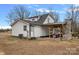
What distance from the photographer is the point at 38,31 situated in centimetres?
1091

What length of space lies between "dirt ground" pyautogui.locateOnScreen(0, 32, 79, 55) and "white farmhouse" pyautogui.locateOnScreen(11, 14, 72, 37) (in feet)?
0.32

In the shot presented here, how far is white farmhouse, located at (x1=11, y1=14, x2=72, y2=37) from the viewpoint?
10.9 metres

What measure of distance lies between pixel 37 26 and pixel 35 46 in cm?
27

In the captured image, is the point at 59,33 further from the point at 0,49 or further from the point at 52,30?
the point at 0,49

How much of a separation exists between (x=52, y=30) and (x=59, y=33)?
10 centimetres

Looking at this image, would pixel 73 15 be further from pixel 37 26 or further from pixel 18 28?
pixel 18 28

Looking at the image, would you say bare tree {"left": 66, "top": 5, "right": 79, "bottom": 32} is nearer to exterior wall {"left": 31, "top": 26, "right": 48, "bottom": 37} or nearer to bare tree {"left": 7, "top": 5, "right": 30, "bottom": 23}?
exterior wall {"left": 31, "top": 26, "right": 48, "bottom": 37}

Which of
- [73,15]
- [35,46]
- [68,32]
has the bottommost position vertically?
[35,46]

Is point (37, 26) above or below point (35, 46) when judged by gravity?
above

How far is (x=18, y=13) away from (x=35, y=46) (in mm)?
501

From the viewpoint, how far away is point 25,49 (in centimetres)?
1088

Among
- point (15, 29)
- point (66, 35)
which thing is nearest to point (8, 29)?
point (15, 29)

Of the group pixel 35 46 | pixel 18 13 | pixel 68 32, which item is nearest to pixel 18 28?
pixel 18 13

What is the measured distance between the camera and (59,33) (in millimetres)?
10906
